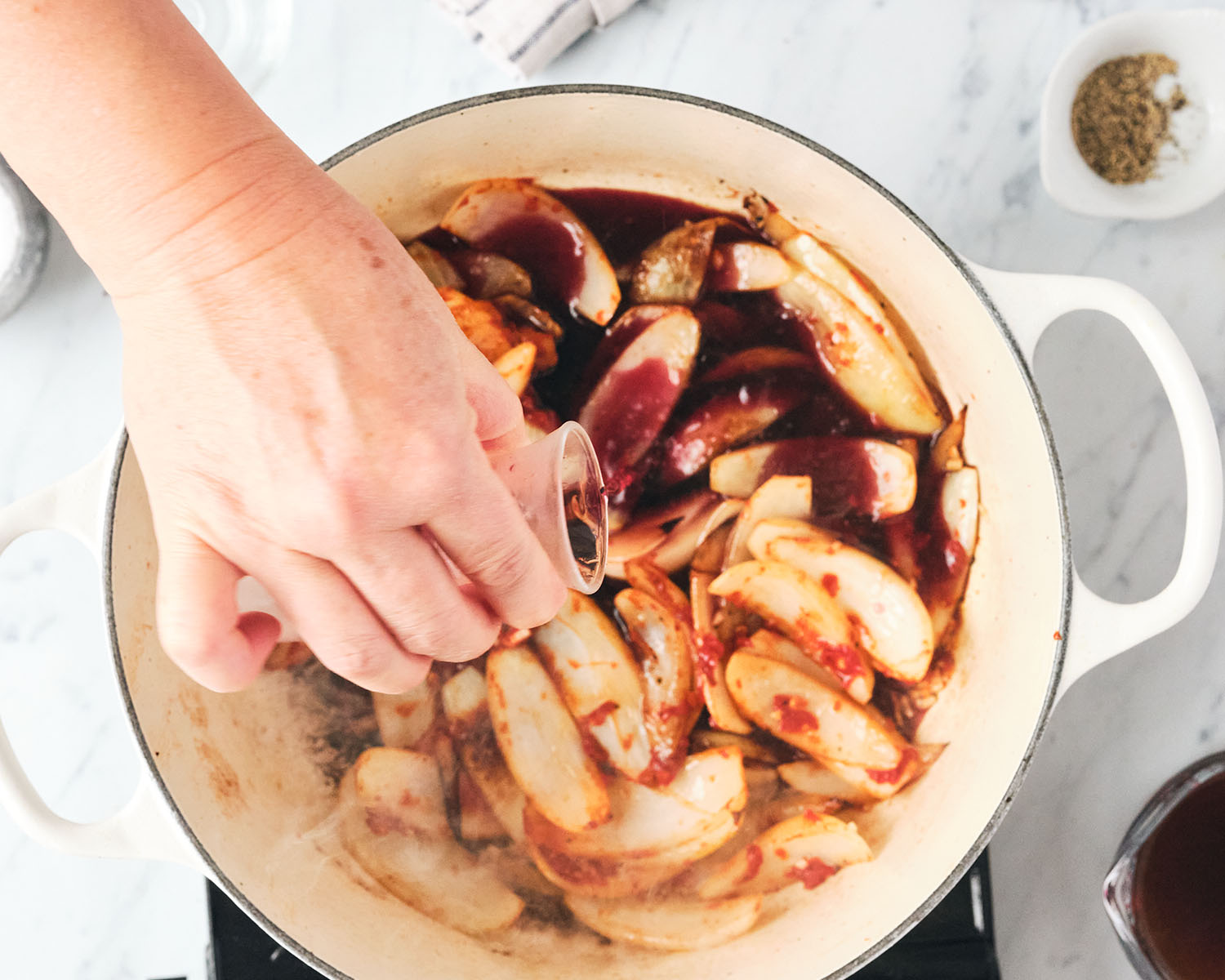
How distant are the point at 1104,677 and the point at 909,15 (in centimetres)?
61

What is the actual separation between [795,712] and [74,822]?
21.3 inches

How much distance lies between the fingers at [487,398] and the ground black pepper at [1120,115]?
56 cm

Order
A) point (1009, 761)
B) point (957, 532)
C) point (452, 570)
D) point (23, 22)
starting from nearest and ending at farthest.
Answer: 1. point (23, 22)
2. point (452, 570)
3. point (1009, 761)
4. point (957, 532)

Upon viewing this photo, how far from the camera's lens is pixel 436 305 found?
0.48 m

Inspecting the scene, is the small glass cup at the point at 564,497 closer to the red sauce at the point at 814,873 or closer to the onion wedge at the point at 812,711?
the onion wedge at the point at 812,711

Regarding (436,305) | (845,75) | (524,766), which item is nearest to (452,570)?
(436,305)

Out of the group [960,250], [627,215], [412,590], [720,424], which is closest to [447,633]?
[412,590]

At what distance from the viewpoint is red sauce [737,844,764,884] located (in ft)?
2.51

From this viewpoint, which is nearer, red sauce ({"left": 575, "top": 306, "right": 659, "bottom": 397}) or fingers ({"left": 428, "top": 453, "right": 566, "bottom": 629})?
fingers ({"left": 428, "top": 453, "right": 566, "bottom": 629})

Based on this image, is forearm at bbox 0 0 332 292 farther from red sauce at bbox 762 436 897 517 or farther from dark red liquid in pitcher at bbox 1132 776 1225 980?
dark red liquid in pitcher at bbox 1132 776 1225 980

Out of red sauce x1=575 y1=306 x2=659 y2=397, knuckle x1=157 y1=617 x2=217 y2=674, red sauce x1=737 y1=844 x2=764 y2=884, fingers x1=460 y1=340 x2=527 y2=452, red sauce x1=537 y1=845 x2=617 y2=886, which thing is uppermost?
fingers x1=460 y1=340 x2=527 y2=452

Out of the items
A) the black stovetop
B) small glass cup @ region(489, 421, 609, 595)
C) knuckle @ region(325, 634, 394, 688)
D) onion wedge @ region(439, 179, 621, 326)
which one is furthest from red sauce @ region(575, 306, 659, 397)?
the black stovetop

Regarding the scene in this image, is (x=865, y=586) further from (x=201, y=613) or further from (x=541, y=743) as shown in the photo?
(x=201, y=613)

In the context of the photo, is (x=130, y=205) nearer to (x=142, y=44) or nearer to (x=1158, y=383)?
(x=142, y=44)
